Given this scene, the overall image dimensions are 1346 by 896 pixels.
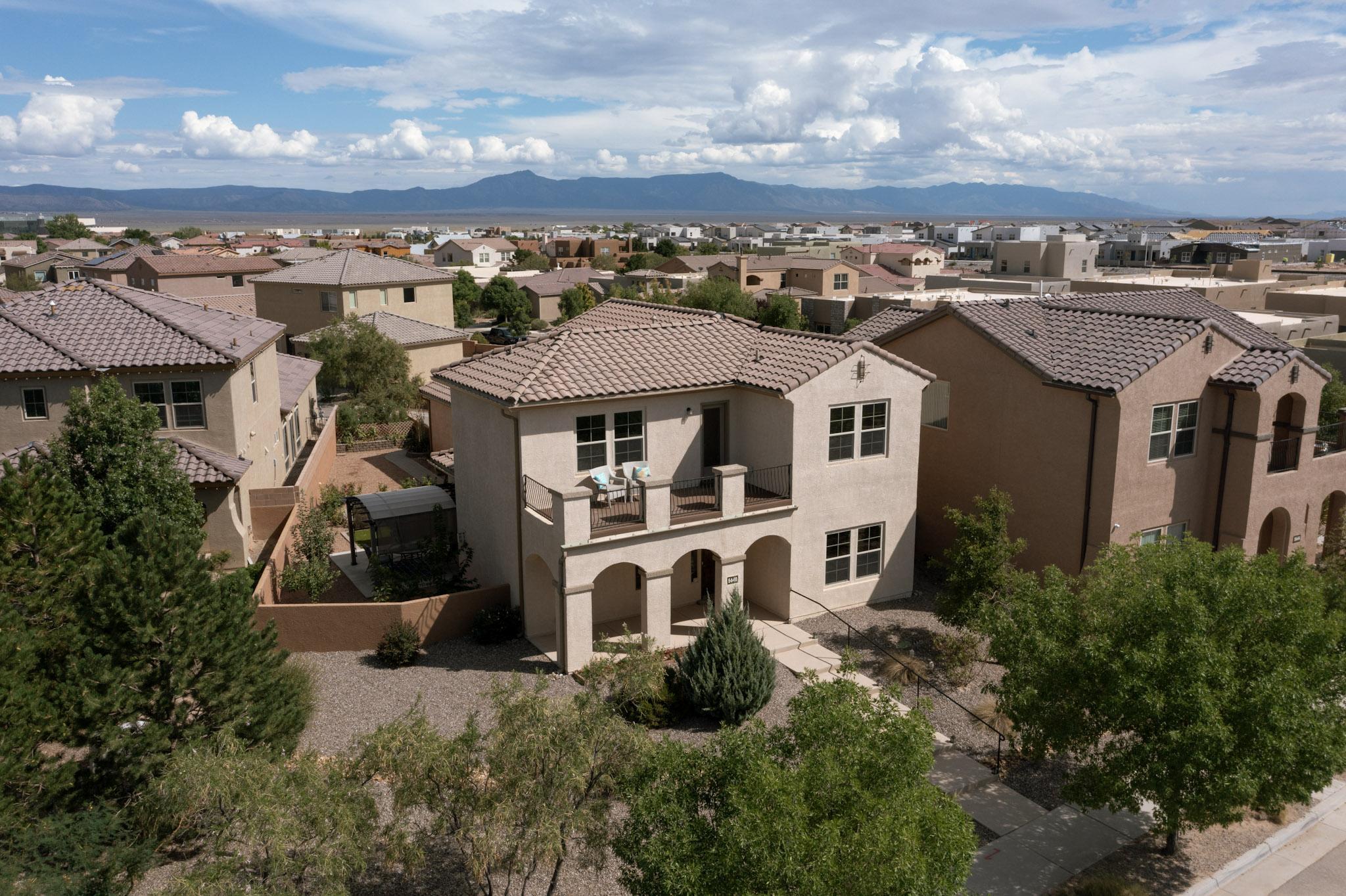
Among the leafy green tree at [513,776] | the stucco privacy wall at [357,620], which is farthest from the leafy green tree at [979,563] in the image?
the leafy green tree at [513,776]

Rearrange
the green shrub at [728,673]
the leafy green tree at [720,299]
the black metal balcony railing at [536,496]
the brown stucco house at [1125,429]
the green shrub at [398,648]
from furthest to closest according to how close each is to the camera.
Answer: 1. the leafy green tree at [720,299]
2. the brown stucco house at [1125,429]
3. the black metal balcony railing at [536,496]
4. the green shrub at [398,648]
5. the green shrub at [728,673]

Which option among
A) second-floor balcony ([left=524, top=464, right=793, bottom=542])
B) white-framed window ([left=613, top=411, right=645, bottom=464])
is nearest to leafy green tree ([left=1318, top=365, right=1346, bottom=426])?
second-floor balcony ([left=524, top=464, right=793, bottom=542])

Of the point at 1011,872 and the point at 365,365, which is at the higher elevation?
the point at 365,365

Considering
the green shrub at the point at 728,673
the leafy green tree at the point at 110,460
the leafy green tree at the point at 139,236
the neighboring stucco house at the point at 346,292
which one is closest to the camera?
the green shrub at the point at 728,673

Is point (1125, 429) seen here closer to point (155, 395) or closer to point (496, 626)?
point (496, 626)

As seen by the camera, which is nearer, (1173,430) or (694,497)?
(694,497)

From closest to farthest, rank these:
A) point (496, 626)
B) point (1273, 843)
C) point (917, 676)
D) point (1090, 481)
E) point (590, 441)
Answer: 1. point (1273, 843)
2. point (917, 676)
3. point (496, 626)
4. point (590, 441)
5. point (1090, 481)

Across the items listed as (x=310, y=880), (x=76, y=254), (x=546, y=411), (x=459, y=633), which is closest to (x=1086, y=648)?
(x=310, y=880)

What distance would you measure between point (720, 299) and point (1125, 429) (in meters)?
51.0

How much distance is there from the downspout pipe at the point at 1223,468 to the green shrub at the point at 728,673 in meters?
13.6

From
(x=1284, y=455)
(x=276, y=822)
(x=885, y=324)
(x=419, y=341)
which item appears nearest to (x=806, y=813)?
(x=276, y=822)

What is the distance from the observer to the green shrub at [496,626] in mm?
22250

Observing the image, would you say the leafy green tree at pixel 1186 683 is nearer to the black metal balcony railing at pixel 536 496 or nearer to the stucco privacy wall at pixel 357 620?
the black metal balcony railing at pixel 536 496

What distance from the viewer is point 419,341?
171 ft
